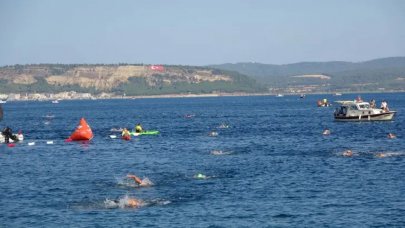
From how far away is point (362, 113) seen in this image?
5133 inches

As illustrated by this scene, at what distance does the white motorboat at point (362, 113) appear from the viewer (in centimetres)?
12962

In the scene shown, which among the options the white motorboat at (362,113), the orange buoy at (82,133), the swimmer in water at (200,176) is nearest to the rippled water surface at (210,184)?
the swimmer in water at (200,176)

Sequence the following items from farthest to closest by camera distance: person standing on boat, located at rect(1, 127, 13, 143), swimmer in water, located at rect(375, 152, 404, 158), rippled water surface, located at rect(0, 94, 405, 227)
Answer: person standing on boat, located at rect(1, 127, 13, 143) < swimmer in water, located at rect(375, 152, 404, 158) < rippled water surface, located at rect(0, 94, 405, 227)

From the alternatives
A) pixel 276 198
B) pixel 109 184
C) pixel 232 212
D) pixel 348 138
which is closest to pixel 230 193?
pixel 276 198

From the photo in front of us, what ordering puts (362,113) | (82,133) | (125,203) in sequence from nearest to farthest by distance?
(125,203) < (82,133) < (362,113)

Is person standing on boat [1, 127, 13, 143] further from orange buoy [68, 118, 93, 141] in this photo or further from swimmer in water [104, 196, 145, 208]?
swimmer in water [104, 196, 145, 208]

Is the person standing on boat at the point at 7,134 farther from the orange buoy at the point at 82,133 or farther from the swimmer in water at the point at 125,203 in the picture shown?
the swimmer in water at the point at 125,203

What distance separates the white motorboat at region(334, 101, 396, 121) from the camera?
12962 cm

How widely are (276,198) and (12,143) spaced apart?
58.1 metres

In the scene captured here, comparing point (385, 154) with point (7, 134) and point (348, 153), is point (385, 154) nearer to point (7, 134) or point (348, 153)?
point (348, 153)

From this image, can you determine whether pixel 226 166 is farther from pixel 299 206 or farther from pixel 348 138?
pixel 348 138

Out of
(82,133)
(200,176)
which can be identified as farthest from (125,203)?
(82,133)

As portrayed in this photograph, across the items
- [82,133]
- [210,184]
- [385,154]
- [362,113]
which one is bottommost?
[82,133]

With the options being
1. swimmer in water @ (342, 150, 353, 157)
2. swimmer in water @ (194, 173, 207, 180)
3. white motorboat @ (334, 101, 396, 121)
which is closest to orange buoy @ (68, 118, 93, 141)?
swimmer in water @ (342, 150, 353, 157)
